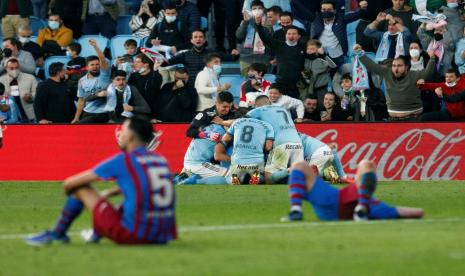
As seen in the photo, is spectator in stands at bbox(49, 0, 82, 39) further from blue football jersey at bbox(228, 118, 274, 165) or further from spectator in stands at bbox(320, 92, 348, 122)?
blue football jersey at bbox(228, 118, 274, 165)

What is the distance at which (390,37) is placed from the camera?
2598 centimetres

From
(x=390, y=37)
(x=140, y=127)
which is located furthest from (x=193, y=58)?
(x=140, y=127)

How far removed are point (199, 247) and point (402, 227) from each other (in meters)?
2.73

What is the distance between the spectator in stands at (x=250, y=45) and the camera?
27.0 metres

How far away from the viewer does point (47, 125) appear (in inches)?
998

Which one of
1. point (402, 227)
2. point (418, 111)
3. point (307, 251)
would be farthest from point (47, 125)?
point (307, 251)

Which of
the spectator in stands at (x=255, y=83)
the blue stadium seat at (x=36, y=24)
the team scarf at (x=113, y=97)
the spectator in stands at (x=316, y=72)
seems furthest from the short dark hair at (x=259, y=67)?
the blue stadium seat at (x=36, y=24)

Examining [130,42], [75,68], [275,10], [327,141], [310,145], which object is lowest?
[327,141]

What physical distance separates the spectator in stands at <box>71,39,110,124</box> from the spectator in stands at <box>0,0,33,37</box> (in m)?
3.05

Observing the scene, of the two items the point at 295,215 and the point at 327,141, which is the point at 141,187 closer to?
the point at 295,215

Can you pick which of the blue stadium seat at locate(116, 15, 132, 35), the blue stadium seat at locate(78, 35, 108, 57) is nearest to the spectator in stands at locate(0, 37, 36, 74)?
the blue stadium seat at locate(78, 35, 108, 57)

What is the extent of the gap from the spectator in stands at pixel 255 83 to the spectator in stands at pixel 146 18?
3863mm

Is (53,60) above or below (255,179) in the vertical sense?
above

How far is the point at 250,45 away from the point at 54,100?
451 cm
